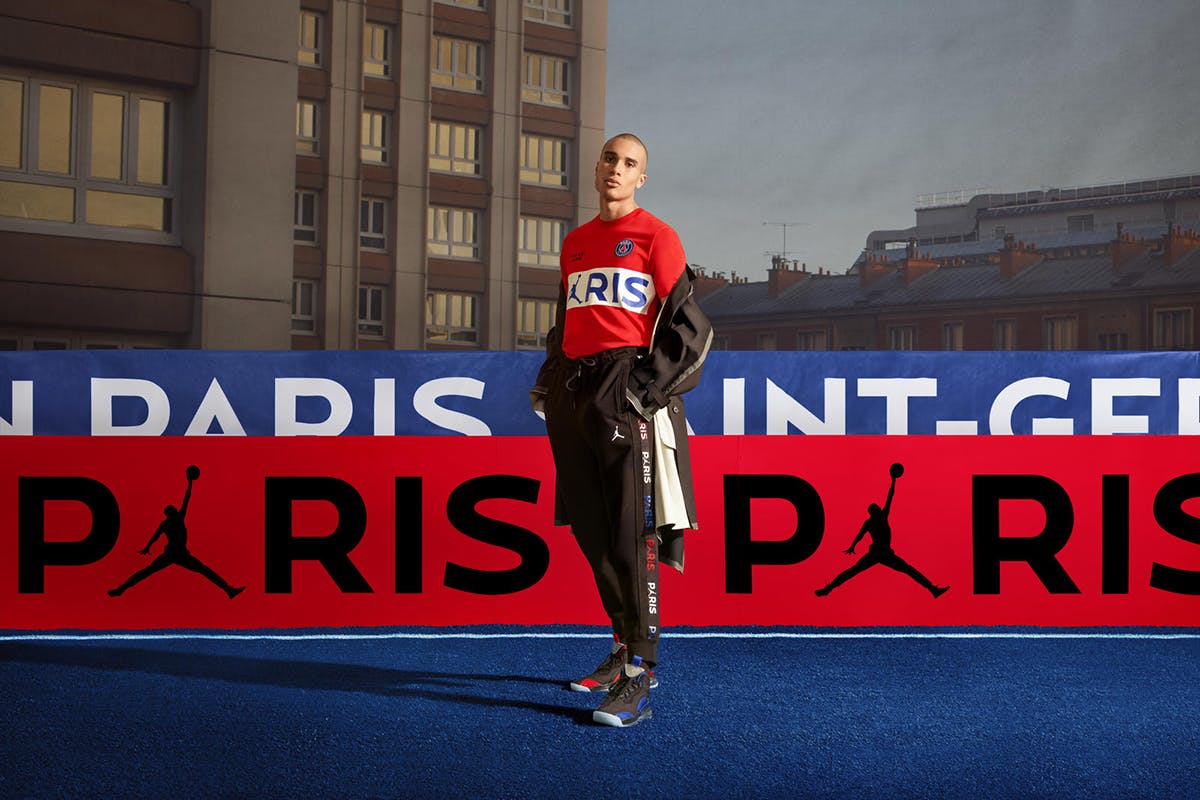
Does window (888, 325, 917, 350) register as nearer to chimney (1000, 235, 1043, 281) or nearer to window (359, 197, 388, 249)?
chimney (1000, 235, 1043, 281)

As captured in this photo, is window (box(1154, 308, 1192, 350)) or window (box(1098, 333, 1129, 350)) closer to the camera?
window (box(1154, 308, 1192, 350))

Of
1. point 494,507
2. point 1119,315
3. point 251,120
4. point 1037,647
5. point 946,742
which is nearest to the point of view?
point 946,742

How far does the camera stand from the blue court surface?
3.19 meters

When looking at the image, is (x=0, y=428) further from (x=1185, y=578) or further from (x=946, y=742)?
(x=1185, y=578)

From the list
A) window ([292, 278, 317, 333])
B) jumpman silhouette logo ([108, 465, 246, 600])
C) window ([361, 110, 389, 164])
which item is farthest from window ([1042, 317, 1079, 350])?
jumpman silhouette logo ([108, 465, 246, 600])

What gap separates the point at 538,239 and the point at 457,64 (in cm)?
778

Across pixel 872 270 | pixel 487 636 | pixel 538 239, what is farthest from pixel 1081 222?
pixel 487 636

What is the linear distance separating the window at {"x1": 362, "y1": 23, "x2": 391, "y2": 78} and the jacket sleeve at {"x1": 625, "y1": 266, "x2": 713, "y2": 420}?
47083 mm

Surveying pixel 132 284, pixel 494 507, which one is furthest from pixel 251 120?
pixel 494 507

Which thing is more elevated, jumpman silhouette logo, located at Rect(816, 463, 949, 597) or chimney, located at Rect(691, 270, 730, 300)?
chimney, located at Rect(691, 270, 730, 300)

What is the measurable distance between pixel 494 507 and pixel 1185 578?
3.16m

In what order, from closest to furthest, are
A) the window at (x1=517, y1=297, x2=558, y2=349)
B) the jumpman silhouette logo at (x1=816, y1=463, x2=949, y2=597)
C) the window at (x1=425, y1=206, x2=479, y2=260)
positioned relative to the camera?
the jumpman silhouette logo at (x1=816, y1=463, x2=949, y2=597) → the window at (x1=425, y1=206, x2=479, y2=260) → the window at (x1=517, y1=297, x2=558, y2=349)

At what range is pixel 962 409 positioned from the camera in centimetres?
609

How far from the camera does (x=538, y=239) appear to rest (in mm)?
51469
